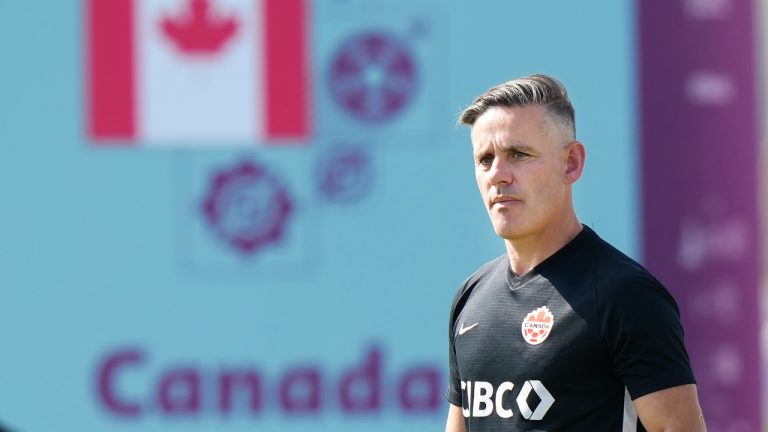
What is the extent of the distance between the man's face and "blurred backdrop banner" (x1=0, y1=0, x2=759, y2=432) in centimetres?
227

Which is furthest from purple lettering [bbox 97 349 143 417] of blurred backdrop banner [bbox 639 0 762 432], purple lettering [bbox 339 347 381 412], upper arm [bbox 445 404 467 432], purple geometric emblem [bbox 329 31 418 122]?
upper arm [bbox 445 404 467 432]

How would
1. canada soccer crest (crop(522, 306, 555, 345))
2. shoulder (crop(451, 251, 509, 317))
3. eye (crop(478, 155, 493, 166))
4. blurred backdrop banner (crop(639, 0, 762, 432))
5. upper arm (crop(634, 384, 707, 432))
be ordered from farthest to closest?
blurred backdrop banner (crop(639, 0, 762, 432)), shoulder (crop(451, 251, 509, 317)), eye (crop(478, 155, 493, 166)), canada soccer crest (crop(522, 306, 555, 345)), upper arm (crop(634, 384, 707, 432))

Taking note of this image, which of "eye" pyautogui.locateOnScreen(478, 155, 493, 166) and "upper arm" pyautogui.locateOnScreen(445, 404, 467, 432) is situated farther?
"upper arm" pyautogui.locateOnScreen(445, 404, 467, 432)

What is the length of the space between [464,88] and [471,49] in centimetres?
14

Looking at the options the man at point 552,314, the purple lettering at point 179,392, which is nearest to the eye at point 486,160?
the man at point 552,314

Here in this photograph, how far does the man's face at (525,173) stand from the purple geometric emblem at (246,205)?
2.36 m

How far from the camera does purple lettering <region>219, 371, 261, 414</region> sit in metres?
4.27

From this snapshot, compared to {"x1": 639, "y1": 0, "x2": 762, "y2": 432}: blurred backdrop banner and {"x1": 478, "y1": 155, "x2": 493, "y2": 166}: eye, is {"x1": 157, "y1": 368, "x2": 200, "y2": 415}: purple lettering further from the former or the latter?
{"x1": 478, "y1": 155, "x2": 493, "y2": 166}: eye

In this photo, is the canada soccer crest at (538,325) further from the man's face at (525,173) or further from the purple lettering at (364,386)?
the purple lettering at (364,386)

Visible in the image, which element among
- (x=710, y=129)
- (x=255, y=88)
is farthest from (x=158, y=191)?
(x=710, y=129)

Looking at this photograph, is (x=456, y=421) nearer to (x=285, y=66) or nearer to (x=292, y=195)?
(x=292, y=195)

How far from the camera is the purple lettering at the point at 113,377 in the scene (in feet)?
14.0

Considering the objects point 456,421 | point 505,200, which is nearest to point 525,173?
point 505,200

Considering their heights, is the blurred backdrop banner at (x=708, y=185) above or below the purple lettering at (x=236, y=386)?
above
